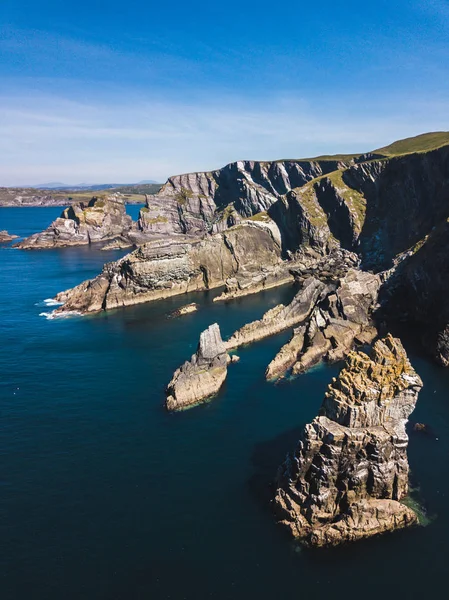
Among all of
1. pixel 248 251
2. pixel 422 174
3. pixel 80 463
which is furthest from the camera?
pixel 248 251

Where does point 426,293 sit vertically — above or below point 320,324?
above

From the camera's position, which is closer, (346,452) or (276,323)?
(346,452)

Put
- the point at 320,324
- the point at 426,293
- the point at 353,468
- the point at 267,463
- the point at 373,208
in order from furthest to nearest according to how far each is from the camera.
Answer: the point at 373,208 → the point at 426,293 → the point at 320,324 → the point at 267,463 → the point at 353,468

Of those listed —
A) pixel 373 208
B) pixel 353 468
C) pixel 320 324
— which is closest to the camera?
pixel 353 468

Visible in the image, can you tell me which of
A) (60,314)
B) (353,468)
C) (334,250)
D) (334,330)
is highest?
(334,250)

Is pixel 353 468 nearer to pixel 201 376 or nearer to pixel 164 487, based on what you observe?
→ pixel 164 487

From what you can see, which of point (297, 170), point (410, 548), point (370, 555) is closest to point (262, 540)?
point (370, 555)

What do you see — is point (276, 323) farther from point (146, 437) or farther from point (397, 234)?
point (397, 234)

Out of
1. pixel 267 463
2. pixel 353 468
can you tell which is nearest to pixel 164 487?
pixel 267 463
